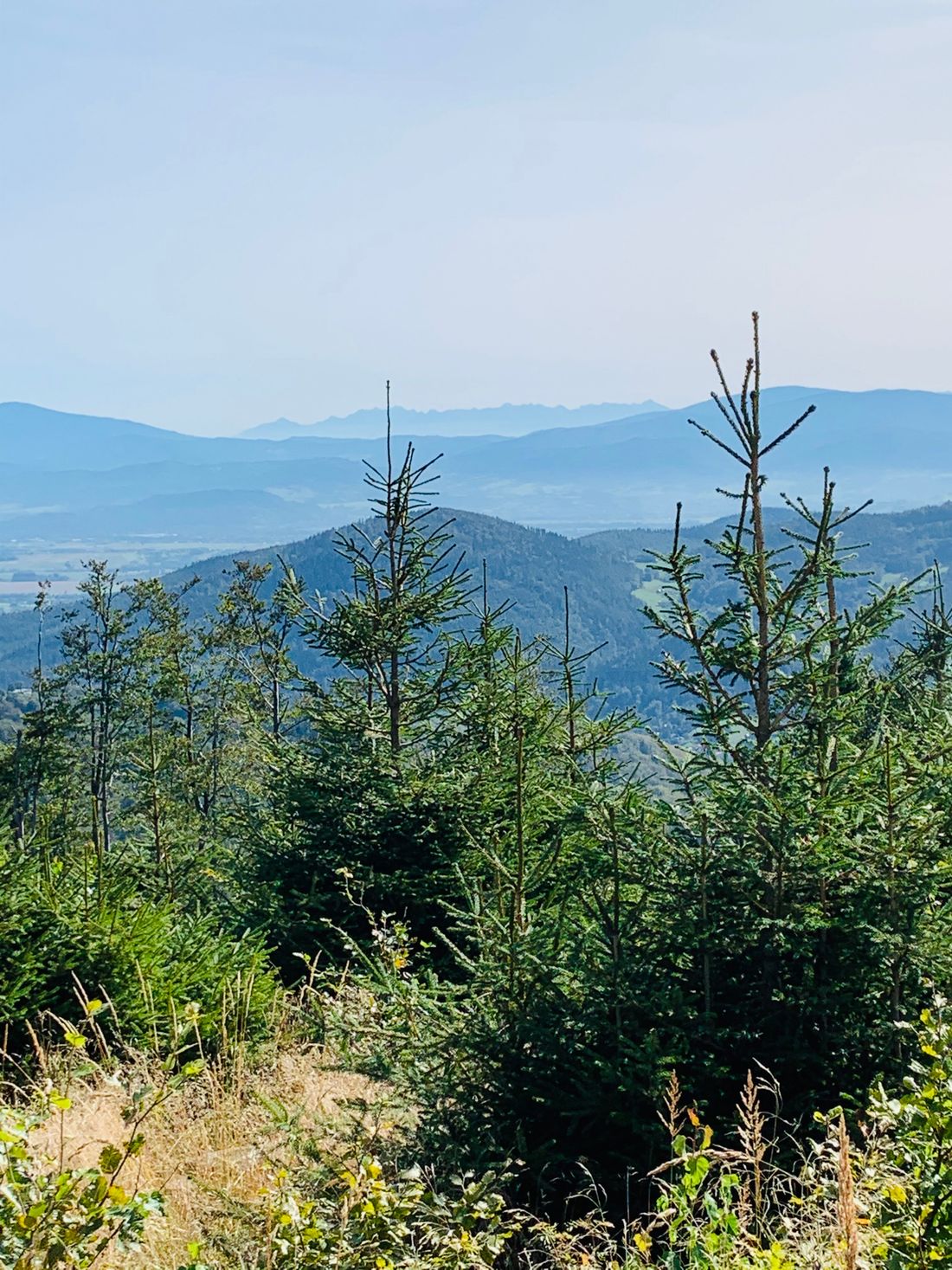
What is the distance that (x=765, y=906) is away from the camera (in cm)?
499

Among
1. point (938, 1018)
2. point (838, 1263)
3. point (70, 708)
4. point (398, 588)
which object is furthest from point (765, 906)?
point (70, 708)

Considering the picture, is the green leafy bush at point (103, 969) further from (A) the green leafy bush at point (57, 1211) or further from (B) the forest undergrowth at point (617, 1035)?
(A) the green leafy bush at point (57, 1211)

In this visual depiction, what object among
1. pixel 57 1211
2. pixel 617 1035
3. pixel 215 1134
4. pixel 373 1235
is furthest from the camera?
pixel 215 1134

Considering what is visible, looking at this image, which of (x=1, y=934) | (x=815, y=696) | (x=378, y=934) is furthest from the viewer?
(x=378, y=934)

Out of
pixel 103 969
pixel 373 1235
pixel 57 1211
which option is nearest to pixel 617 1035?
pixel 373 1235

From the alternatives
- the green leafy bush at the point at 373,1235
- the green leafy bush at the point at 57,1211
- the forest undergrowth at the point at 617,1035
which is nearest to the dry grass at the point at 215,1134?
the forest undergrowth at the point at 617,1035

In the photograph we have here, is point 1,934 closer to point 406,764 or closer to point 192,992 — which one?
point 192,992

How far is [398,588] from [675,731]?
584 feet

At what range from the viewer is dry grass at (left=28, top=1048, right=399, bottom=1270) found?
405cm

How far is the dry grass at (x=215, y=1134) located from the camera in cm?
405

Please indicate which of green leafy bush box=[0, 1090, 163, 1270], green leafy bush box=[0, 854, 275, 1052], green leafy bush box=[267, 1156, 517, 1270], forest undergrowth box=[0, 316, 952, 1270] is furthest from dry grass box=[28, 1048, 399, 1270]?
green leafy bush box=[0, 1090, 163, 1270]

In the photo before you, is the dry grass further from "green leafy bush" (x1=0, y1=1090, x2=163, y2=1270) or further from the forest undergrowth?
"green leafy bush" (x1=0, y1=1090, x2=163, y2=1270)

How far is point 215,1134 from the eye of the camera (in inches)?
207

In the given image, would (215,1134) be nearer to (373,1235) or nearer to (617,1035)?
(617,1035)
